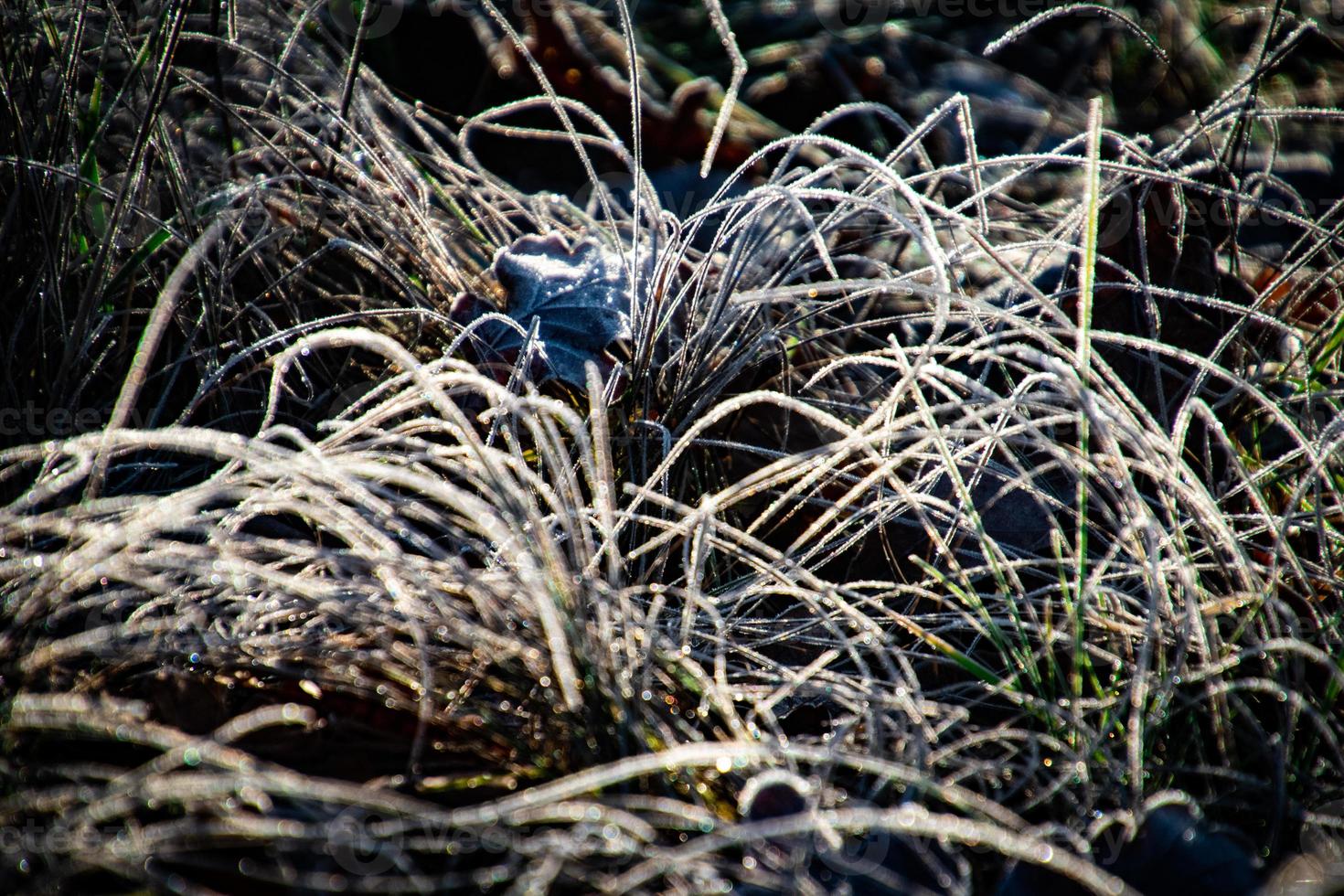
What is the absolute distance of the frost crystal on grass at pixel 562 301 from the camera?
4.47ft

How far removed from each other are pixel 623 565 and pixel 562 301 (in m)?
0.46

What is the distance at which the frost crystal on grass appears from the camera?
136cm

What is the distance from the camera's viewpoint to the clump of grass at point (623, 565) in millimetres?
810

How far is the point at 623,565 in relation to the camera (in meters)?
1.09

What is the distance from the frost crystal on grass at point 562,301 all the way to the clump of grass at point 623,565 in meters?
0.04

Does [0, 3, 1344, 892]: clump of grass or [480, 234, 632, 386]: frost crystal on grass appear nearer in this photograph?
[0, 3, 1344, 892]: clump of grass

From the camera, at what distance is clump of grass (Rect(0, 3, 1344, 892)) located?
0.81 m

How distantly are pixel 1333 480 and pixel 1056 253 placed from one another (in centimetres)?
53

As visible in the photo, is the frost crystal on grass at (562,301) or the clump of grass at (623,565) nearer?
the clump of grass at (623,565)

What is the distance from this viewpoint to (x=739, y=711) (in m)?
1.04

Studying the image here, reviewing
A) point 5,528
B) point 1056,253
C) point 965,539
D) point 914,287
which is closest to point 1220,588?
point 965,539

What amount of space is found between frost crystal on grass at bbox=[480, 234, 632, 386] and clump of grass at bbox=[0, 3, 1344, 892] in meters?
0.04

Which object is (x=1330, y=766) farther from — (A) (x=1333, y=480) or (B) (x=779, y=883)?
(B) (x=779, y=883)

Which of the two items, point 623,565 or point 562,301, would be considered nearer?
point 623,565
